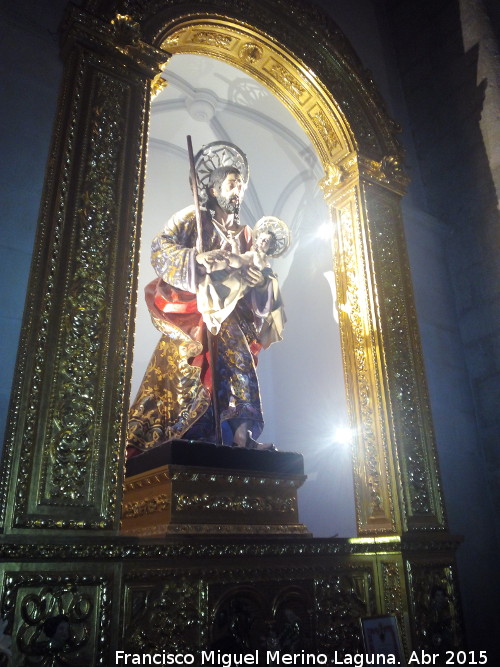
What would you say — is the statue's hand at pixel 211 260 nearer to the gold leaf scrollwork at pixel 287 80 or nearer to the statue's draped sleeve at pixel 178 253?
the statue's draped sleeve at pixel 178 253

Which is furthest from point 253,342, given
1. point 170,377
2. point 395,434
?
point 395,434

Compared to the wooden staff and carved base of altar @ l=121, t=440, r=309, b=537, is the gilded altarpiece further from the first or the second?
the wooden staff

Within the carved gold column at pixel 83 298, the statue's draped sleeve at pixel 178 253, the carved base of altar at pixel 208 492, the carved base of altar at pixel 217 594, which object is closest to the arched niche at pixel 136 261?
the carved gold column at pixel 83 298

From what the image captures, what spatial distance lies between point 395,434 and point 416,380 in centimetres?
49

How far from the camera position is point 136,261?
2.75 meters

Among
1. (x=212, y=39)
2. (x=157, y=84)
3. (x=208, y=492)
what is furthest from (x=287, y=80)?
(x=208, y=492)

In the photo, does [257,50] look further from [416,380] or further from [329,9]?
[416,380]

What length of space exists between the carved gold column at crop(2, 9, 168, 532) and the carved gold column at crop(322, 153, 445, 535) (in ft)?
5.62

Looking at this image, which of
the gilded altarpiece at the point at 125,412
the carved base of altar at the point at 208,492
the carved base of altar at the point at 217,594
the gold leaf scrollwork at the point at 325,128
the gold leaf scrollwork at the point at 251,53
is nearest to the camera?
the carved base of altar at the point at 217,594

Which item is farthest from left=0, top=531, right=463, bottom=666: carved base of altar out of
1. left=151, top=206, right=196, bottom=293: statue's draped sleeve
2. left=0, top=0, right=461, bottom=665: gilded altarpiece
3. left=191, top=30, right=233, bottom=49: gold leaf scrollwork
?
left=191, top=30, right=233, bottom=49: gold leaf scrollwork

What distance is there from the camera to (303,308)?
17.4 feet

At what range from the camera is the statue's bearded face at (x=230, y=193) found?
3854 millimetres

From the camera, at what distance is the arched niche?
2.29m

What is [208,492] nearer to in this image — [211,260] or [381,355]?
[211,260]
